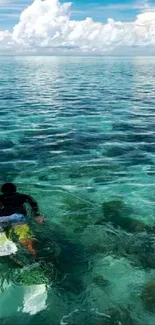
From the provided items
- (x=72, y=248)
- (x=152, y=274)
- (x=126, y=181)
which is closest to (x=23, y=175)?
(x=126, y=181)

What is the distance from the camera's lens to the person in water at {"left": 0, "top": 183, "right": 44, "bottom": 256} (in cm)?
1000

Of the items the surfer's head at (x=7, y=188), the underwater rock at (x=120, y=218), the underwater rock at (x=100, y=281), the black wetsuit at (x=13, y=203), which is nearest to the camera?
the underwater rock at (x=100, y=281)

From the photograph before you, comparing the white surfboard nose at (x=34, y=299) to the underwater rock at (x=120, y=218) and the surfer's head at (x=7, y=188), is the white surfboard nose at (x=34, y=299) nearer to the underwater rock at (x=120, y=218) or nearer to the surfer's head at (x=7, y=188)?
the surfer's head at (x=7, y=188)

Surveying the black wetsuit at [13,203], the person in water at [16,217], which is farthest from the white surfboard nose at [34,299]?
the black wetsuit at [13,203]

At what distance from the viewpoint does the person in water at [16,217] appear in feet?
32.8

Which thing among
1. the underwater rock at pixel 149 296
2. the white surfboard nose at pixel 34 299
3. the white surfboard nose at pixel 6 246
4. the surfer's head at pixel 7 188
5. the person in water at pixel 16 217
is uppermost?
the surfer's head at pixel 7 188

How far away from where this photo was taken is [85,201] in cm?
1393

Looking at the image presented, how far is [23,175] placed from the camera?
16.7m

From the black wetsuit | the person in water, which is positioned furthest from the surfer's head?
the black wetsuit

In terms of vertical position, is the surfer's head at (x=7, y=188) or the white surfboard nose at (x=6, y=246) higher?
the surfer's head at (x=7, y=188)

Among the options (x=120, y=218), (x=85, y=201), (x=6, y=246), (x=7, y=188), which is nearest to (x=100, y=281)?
(x=6, y=246)

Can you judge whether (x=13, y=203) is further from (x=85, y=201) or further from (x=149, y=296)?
(x=149, y=296)

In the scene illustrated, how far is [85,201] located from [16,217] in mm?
4197

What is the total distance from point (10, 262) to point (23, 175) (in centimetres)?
738
